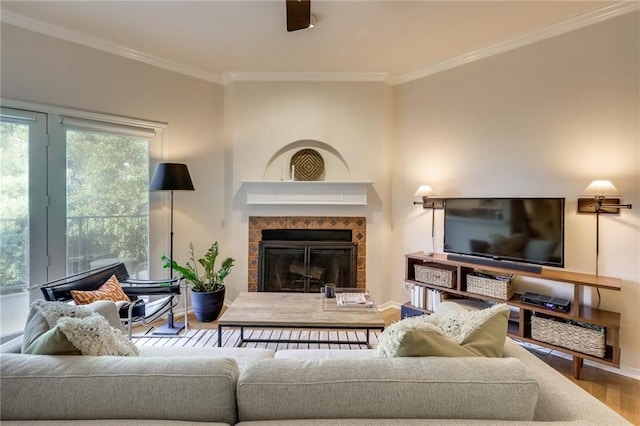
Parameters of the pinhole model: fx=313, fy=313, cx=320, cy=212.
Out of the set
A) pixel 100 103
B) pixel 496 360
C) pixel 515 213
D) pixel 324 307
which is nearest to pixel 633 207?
pixel 515 213

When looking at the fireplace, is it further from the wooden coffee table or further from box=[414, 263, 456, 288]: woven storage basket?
the wooden coffee table

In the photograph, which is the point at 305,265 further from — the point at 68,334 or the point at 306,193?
the point at 68,334

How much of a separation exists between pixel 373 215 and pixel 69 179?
3.11 meters

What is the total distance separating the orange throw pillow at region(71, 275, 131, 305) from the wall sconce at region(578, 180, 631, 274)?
376 cm

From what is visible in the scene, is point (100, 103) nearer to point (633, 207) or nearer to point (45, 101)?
point (45, 101)

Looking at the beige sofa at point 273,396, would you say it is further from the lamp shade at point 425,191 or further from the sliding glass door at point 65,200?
the lamp shade at point 425,191

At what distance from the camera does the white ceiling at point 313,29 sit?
2.45m

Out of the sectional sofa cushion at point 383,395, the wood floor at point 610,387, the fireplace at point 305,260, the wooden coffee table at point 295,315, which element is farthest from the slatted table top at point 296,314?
the sectional sofa cushion at point 383,395

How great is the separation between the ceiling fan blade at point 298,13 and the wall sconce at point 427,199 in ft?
6.51

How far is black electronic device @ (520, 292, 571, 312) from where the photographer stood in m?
2.37

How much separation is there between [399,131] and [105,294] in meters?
3.40

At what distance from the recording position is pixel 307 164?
3785 millimetres

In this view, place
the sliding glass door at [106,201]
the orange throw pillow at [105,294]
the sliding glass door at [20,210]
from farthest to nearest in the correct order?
the sliding glass door at [106,201] → the sliding glass door at [20,210] → the orange throw pillow at [105,294]

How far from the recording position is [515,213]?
8.89ft
